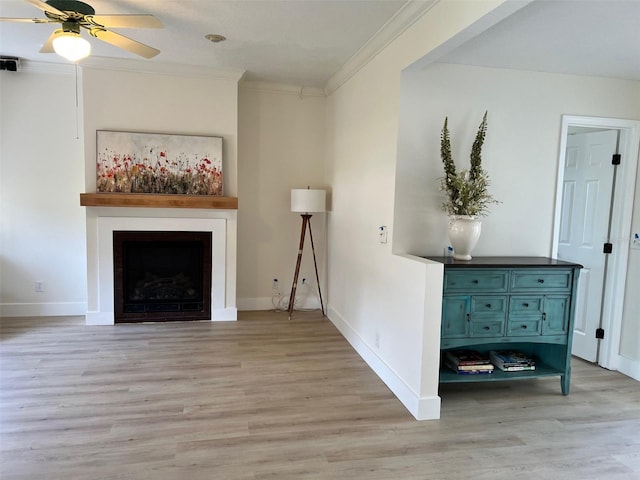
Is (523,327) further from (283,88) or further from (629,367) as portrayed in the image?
(283,88)

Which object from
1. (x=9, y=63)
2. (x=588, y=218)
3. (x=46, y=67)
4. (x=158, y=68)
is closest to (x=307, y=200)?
(x=158, y=68)

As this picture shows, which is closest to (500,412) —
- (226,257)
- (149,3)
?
(226,257)

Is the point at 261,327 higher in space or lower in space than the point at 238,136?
lower

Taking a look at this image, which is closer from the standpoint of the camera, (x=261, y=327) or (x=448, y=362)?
(x=448, y=362)

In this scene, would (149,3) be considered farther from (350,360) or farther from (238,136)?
(350,360)

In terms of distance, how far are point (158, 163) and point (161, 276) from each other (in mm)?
1255

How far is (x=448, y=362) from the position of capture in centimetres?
323

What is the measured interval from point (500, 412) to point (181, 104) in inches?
164

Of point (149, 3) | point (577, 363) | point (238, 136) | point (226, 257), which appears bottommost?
point (577, 363)

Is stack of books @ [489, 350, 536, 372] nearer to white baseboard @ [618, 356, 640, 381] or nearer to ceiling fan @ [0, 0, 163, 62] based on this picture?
white baseboard @ [618, 356, 640, 381]

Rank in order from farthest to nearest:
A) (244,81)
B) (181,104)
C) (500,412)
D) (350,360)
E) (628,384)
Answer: (244,81)
(181,104)
(350,360)
(628,384)
(500,412)

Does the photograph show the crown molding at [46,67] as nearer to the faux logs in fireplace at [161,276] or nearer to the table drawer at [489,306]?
the faux logs in fireplace at [161,276]

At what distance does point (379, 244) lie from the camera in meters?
3.55

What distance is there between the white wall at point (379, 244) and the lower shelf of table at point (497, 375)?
245 millimetres
